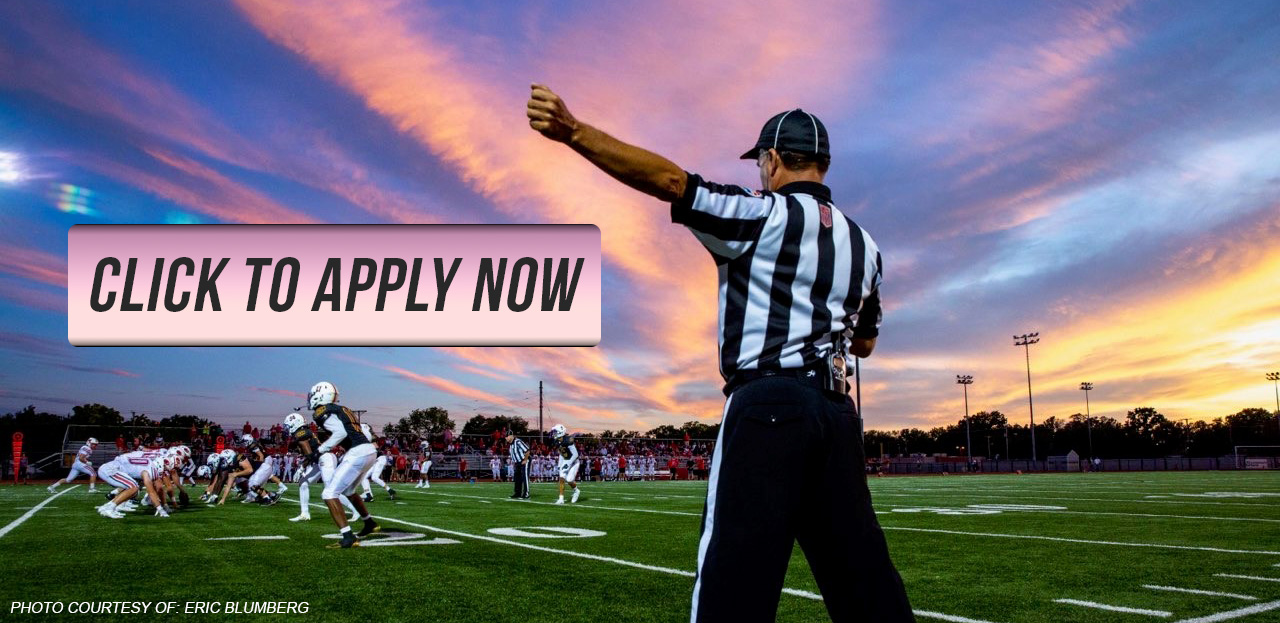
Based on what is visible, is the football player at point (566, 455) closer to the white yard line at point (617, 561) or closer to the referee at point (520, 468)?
the referee at point (520, 468)

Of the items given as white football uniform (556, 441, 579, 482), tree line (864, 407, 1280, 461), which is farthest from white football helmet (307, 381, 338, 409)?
tree line (864, 407, 1280, 461)

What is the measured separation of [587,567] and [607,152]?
564 centimetres

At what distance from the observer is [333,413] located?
10883mm

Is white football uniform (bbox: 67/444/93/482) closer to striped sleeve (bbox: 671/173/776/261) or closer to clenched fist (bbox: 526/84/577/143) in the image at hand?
clenched fist (bbox: 526/84/577/143)

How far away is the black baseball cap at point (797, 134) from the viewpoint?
9.89 feet

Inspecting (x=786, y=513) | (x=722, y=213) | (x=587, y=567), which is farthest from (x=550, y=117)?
(x=587, y=567)

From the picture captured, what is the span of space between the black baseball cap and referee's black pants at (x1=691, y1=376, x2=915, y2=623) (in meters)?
0.86

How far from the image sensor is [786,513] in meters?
Result: 2.48

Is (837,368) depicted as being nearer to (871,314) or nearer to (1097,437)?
(871,314)

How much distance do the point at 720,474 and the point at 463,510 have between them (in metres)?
14.0

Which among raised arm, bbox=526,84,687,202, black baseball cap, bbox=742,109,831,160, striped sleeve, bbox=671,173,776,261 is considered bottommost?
striped sleeve, bbox=671,173,776,261

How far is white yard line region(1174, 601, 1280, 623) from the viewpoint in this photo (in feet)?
17.0

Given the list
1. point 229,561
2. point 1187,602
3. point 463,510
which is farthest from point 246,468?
point 1187,602

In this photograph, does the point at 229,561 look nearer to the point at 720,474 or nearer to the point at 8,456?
the point at 720,474
